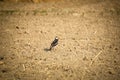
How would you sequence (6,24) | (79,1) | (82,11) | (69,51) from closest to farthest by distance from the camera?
(69,51) < (6,24) < (82,11) < (79,1)

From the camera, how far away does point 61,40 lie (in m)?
6.13

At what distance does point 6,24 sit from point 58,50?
→ 8.21ft

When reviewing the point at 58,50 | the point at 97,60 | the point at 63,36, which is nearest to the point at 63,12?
the point at 63,36

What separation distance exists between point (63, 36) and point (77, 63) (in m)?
1.43

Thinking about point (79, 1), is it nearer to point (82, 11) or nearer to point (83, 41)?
point (82, 11)

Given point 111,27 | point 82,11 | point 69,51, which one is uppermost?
point 82,11

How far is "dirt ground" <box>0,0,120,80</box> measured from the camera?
4883 mm

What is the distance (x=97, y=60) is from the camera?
520cm

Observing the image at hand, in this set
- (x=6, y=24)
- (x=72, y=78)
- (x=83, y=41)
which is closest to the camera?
(x=72, y=78)

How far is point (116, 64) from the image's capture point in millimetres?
5023

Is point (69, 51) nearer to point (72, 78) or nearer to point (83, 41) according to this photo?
point (83, 41)

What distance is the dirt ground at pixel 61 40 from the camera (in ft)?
16.0

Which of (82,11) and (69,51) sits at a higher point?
(82,11)

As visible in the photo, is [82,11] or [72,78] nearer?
[72,78]
